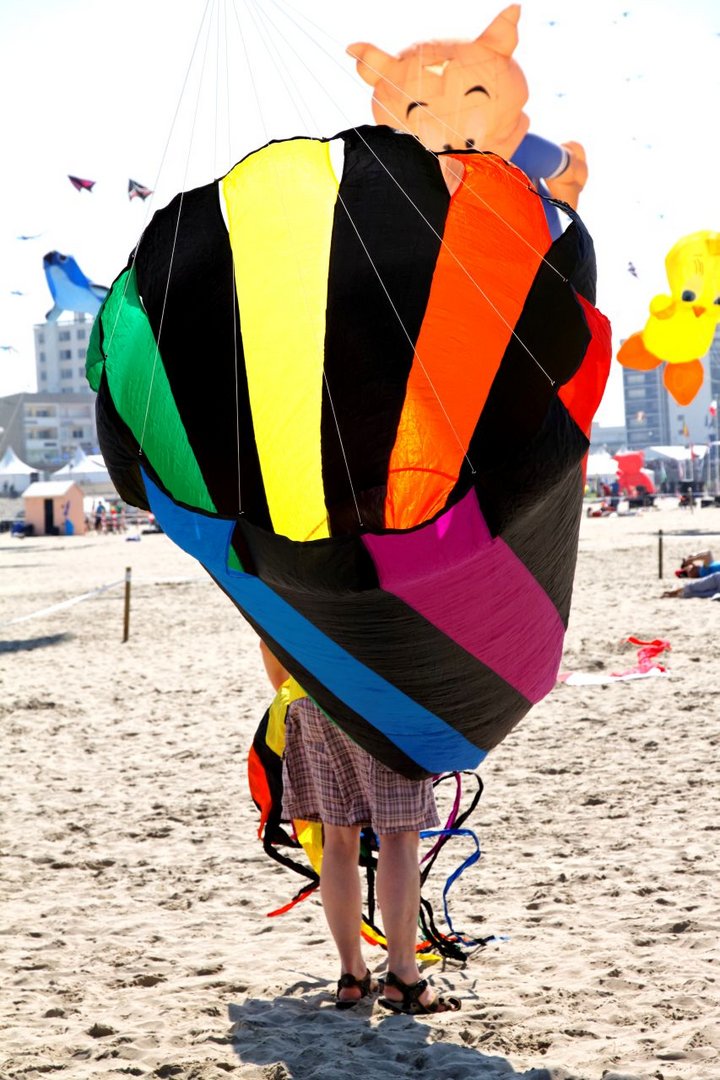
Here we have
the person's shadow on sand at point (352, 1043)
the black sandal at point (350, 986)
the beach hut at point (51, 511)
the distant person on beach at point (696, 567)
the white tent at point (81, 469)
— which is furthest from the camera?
the white tent at point (81, 469)

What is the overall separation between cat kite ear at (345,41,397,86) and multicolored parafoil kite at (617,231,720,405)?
944 cm

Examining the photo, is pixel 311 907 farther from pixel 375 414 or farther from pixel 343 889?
pixel 375 414

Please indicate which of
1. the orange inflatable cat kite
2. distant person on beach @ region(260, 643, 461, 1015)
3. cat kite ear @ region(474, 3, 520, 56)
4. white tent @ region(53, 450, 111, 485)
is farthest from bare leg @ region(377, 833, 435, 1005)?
white tent @ region(53, 450, 111, 485)

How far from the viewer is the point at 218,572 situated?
106 inches

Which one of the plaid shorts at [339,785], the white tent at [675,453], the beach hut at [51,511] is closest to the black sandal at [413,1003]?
the plaid shorts at [339,785]

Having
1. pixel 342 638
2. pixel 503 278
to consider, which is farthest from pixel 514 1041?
pixel 503 278

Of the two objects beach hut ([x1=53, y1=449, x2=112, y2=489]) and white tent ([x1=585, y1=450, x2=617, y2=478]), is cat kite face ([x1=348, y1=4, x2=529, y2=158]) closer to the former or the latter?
beach hut ([x1=53, y1=449, x2=112, y2=489])

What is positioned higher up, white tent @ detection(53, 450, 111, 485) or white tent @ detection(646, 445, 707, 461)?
white tent @ detection(646, 445, 707, 461)

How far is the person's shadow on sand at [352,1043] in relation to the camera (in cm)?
254

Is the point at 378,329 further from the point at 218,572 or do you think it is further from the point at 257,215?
the point at 218,572

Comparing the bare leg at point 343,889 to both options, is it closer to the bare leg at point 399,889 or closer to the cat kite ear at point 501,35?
the bare leg at point 399,889

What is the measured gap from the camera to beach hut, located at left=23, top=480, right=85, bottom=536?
37844 mm

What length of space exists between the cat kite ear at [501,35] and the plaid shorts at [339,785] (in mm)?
6750

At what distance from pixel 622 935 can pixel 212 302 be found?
7.99 ft
